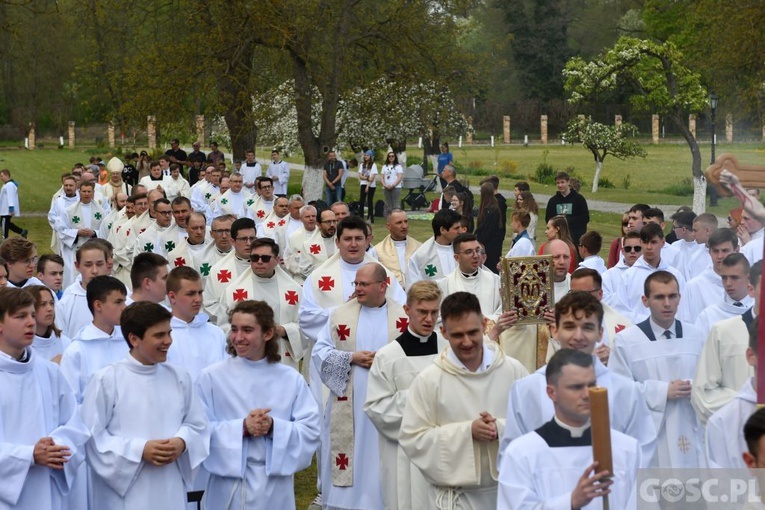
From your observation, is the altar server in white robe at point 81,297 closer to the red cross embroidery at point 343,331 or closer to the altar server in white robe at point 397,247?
the red cross embroidery at point 343,331

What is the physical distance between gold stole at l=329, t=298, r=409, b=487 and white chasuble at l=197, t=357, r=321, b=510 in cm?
169

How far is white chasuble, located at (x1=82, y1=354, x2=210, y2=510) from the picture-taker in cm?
682

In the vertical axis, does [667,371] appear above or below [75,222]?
below

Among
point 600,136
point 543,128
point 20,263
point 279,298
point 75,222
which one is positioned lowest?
point 279,298

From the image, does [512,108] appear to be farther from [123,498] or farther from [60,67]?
[123,498]

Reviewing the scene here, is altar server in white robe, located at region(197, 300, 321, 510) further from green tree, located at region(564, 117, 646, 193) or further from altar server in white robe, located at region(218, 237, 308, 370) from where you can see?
green tree, located at region(564, 117, 646, 193)

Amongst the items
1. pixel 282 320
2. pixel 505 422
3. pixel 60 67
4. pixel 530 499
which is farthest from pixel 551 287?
pixel 60 67

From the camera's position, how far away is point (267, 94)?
2923cm

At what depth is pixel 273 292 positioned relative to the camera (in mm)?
10844

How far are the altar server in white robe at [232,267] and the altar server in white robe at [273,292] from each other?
742 millimetres

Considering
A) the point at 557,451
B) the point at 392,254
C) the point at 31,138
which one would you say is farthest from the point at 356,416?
the point at 31,138

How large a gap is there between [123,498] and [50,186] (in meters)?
43.4

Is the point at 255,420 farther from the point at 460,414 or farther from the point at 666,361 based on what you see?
the point at 666,361

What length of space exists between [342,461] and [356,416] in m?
0.35
